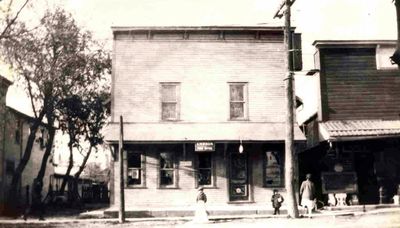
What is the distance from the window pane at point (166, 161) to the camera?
22.0m

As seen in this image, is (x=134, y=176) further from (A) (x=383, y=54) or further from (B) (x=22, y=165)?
(A) (x=383, y=54)

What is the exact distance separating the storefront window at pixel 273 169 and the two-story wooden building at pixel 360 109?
1.83 metres

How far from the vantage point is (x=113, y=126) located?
21.6 meters

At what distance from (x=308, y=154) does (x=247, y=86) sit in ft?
18.1

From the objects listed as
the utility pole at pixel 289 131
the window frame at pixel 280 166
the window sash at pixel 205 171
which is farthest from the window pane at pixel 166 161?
the utility pole at pixel 289 131

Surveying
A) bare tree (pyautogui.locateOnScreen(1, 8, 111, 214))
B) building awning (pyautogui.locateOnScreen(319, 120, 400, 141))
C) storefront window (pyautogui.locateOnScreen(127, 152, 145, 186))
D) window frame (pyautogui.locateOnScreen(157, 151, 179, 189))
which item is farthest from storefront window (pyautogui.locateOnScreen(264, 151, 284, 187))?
bare tree (pyautogui.locateOnScreen(1, 8, 111, 214))

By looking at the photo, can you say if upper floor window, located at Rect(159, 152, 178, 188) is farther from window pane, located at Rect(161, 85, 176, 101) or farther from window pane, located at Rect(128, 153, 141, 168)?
window pane, located at Rect(161, 85, 176, 101)

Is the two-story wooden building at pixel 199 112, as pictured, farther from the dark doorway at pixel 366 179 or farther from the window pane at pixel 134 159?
the dark doorway at pixel 366 179

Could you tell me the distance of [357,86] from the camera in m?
22.5

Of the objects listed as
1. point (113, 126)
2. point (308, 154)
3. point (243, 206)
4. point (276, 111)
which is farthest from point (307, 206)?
point (113, 126)

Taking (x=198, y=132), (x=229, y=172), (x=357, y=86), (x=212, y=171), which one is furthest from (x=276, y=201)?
(x=357, y=86)

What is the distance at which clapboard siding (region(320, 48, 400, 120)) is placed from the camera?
73.2 ft

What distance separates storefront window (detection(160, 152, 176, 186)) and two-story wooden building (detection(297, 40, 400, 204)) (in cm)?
651

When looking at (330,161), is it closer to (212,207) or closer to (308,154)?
(308,154)
